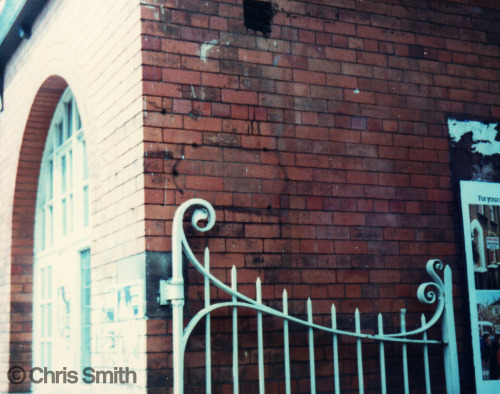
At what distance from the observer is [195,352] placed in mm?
4355

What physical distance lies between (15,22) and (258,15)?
3.78 m

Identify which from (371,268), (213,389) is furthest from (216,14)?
(213,389)

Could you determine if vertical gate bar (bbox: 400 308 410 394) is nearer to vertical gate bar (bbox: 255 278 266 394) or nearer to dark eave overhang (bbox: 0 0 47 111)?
vertical gate bar (bbox: 255 278 266 394)

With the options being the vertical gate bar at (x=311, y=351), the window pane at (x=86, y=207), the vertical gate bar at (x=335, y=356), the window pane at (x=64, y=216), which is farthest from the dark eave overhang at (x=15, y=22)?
the vertical gate bar at (x=335, y=356)

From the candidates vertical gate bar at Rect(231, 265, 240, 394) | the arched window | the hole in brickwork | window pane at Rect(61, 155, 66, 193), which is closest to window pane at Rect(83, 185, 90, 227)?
the arched window

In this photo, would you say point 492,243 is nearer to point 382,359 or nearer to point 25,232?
point 382,359

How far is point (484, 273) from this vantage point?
5.25 meters

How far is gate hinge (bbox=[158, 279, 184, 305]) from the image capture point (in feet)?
13.7

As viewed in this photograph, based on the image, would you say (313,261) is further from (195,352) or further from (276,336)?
(195,352)

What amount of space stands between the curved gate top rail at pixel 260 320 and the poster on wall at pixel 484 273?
1.03ft

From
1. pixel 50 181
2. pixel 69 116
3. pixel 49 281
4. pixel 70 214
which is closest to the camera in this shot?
pixel 70 214

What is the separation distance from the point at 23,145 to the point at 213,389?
4487mm

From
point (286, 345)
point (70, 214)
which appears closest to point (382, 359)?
point (286, 345)
